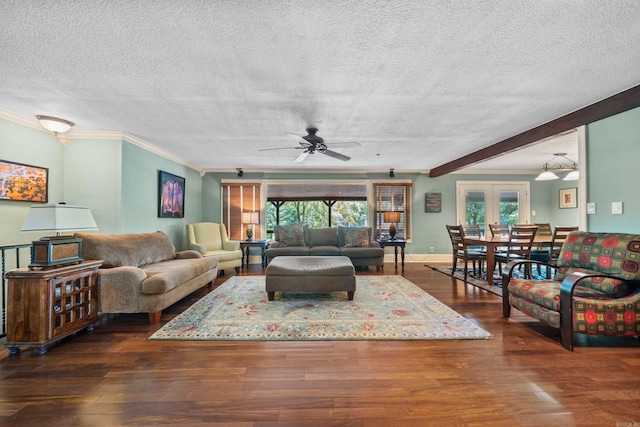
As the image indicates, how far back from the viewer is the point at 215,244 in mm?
5867

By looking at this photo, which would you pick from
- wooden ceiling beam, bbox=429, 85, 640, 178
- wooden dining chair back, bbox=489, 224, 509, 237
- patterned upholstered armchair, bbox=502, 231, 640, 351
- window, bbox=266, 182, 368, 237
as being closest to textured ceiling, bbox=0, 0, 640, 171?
wooden ceiling beam, bbox=429, 85, 640, 178

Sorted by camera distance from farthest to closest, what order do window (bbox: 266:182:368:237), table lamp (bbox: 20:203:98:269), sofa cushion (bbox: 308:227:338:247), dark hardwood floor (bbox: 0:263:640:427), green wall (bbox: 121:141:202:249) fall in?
window (bbox: 266:182:368:237) → sofa cushion (bbox: 308:227:338:247) → green wall (bbox: 121:141:202:249) → table lamp (bbox: 20:203:98:269) → dark hardwood floor (bbox: 0:263:640:427)

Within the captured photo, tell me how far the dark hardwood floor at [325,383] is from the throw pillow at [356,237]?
140 inches

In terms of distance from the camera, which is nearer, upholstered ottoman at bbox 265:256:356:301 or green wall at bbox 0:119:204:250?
green wall at bbox 0:119:204:250

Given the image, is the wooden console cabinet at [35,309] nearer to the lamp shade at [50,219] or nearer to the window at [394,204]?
the lamp shade at [50,219]

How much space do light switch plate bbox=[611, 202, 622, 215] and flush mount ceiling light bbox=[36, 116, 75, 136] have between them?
20.9 feet

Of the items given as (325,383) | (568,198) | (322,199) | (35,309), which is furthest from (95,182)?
(568,198)

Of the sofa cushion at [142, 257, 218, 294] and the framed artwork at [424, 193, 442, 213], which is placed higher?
the framed artwork at [424, 193, 442, 213]

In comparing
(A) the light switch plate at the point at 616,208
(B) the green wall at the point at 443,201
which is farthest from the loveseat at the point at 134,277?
(A) the light switch plate at the point at 616,208

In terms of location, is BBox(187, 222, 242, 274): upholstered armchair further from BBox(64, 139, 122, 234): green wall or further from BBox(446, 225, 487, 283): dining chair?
BBox(446, 225, 487, 283): dining chair

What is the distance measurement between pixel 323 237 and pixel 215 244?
7.83 ft

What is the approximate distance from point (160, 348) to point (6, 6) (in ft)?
8.30

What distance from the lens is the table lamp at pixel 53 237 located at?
7.83 ft

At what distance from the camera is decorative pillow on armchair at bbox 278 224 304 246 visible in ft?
19.9
